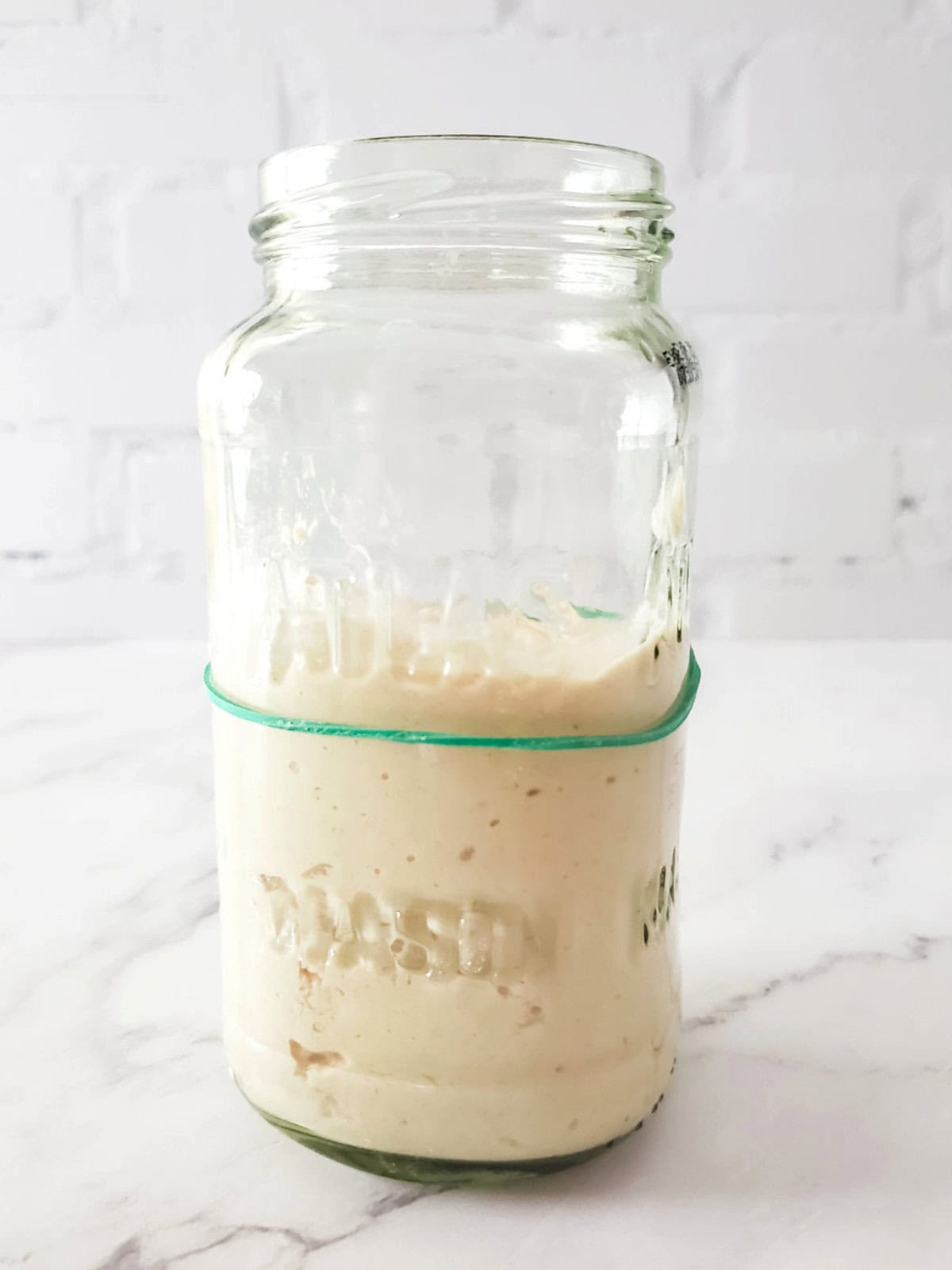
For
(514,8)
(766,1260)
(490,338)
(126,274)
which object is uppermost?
(514,8)

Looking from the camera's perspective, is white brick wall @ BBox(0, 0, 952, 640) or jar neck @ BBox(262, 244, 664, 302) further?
white brick wall @ BBox(0, 0, 952, 640)

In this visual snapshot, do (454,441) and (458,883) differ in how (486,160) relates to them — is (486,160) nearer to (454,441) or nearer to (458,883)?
(454,441)

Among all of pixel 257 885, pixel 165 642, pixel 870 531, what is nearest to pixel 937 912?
pixel 257 885

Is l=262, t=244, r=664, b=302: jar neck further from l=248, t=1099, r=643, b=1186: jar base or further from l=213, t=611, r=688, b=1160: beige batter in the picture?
l=248, t=1099, r=643, b=1186: jar base

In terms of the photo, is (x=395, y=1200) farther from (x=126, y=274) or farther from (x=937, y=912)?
(x=126, y=274)

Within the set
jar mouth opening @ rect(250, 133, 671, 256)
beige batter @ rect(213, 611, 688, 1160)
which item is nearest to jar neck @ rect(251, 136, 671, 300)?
jar mouth opening @ rect(250, 133, 671, 256)

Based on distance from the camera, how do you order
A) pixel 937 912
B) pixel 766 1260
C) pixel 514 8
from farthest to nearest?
pixel 514 8
pixel 937 912
pixel 766 1260

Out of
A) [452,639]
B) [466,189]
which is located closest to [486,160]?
[466,189]

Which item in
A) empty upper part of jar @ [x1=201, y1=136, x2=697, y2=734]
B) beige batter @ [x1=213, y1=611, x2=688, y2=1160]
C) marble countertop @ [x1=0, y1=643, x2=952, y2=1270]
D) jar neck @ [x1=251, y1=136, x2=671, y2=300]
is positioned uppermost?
jar neck @ [x1=251, y1=136, x2=671, y2=300]
